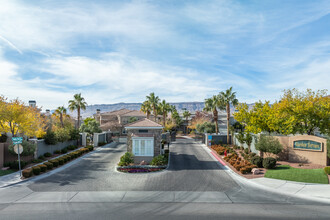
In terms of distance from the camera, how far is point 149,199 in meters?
14.1

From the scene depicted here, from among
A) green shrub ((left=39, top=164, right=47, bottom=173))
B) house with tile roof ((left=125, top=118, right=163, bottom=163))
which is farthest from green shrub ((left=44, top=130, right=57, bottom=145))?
house with tile roof ((left=125, top=118, right=163, bottom=163))

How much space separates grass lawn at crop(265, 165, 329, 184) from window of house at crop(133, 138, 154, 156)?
1243 centimetres

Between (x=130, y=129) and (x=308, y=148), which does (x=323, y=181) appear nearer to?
(x=308, y=148)

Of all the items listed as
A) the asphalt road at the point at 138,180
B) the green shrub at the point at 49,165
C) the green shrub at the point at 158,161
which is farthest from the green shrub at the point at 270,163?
the green shrub at the point at 49,165

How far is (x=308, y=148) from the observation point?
2331cm

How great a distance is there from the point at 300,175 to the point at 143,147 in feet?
52.1

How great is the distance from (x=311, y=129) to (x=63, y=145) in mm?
36892

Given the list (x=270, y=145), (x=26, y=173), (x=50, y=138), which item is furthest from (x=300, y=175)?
(x=50, y=138)

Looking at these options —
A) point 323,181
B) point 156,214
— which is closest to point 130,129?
point 156,214

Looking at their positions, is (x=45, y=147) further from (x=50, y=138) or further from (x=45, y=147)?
(x=50, y=138)

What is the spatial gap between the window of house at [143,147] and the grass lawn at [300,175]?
12429mm

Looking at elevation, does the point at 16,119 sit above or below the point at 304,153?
above

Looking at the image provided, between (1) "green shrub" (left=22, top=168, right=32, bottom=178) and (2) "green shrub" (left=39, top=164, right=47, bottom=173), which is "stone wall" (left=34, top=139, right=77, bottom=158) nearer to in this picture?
(2) "green shrub" (left=39, top=164, right=47, bottom=173)

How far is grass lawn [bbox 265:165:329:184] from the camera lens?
1769 cm
